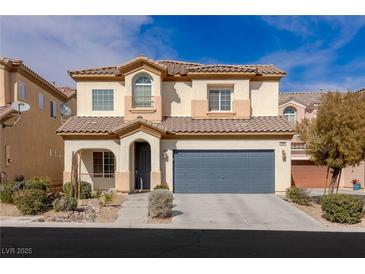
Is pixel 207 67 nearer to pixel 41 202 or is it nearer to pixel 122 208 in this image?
pixel 122 208

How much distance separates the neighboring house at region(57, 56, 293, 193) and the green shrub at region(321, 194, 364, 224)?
223 inches

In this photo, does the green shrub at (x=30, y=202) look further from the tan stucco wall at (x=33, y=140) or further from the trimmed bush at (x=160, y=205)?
the tan stucco wall at (x=33, y=140)

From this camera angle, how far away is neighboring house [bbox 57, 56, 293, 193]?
17.5 metres

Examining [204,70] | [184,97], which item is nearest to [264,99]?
[204,70]

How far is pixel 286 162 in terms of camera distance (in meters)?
17.7

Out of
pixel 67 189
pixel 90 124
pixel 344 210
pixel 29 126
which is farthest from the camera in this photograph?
pixel 29 126

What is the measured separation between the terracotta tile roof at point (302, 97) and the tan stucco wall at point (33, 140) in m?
19.0

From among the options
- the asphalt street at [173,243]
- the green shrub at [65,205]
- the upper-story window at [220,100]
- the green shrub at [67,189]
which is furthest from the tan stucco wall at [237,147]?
the asphalt street at [173,243]

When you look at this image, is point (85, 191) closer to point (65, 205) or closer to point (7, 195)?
point (65, 205)

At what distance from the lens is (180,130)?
17.5m

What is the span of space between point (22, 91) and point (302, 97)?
2392 centimetres

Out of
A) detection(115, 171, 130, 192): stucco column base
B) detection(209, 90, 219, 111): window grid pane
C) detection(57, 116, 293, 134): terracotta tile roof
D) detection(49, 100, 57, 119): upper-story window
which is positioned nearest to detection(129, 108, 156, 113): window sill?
detection(57, 116, 293, 134): terracotta tile roof

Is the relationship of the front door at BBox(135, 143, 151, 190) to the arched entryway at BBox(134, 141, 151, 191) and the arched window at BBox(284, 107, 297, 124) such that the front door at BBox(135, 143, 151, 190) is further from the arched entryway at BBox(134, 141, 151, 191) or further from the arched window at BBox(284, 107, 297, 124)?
the arched window at BBox(284, 107, 297, 124)

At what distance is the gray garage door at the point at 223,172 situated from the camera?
17.7 m
